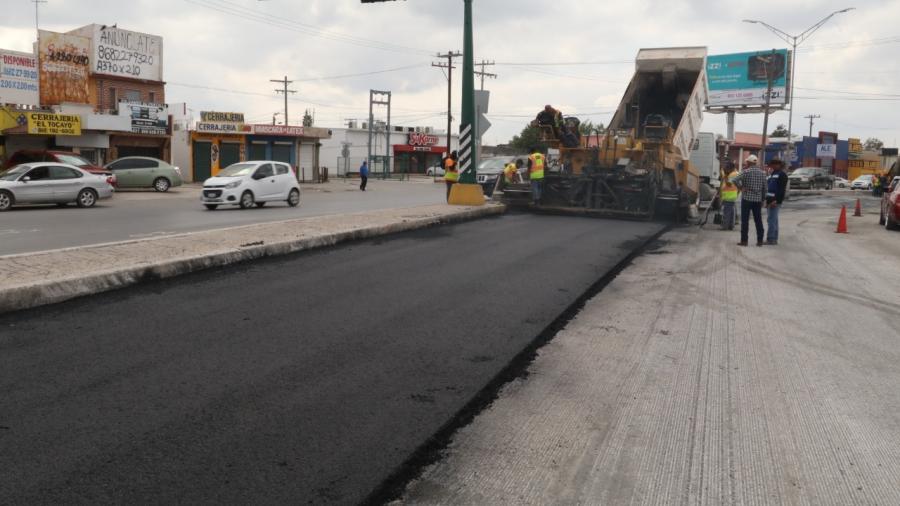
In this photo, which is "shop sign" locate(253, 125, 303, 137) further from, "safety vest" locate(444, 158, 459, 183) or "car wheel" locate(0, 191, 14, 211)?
"safety vest" locate(444, 158, 459, 183)

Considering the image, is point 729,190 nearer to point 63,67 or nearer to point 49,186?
point 49,186

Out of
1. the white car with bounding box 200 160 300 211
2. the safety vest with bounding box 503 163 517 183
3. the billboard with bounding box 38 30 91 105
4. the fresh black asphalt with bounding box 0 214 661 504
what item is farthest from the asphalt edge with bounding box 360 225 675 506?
the billboard with bounding box 38 30 91 105

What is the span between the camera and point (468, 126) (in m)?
18.9

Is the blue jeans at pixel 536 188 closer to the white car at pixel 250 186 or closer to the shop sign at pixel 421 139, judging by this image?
the white car at pixel 250 186

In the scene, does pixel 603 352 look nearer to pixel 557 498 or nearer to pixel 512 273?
pixel 557 498

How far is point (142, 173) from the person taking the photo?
3250 centimetres

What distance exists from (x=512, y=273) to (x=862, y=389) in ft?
15.1

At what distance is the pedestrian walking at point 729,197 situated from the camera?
50.4 ft

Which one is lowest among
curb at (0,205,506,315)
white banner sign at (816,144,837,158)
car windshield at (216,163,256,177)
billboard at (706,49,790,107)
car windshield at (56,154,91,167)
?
curb at (0,205,506,315)

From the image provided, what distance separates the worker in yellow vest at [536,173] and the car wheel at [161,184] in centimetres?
2091

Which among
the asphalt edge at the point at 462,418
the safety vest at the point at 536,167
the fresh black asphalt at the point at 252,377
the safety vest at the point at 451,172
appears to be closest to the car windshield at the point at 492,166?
the safety vest at the point at 451,172

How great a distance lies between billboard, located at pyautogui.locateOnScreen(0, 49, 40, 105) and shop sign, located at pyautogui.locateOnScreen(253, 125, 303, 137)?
14.0 meters

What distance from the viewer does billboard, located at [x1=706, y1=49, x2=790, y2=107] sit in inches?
2451

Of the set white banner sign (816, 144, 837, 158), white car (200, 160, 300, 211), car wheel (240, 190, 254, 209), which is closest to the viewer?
white car (200, 160, 300, 211)
